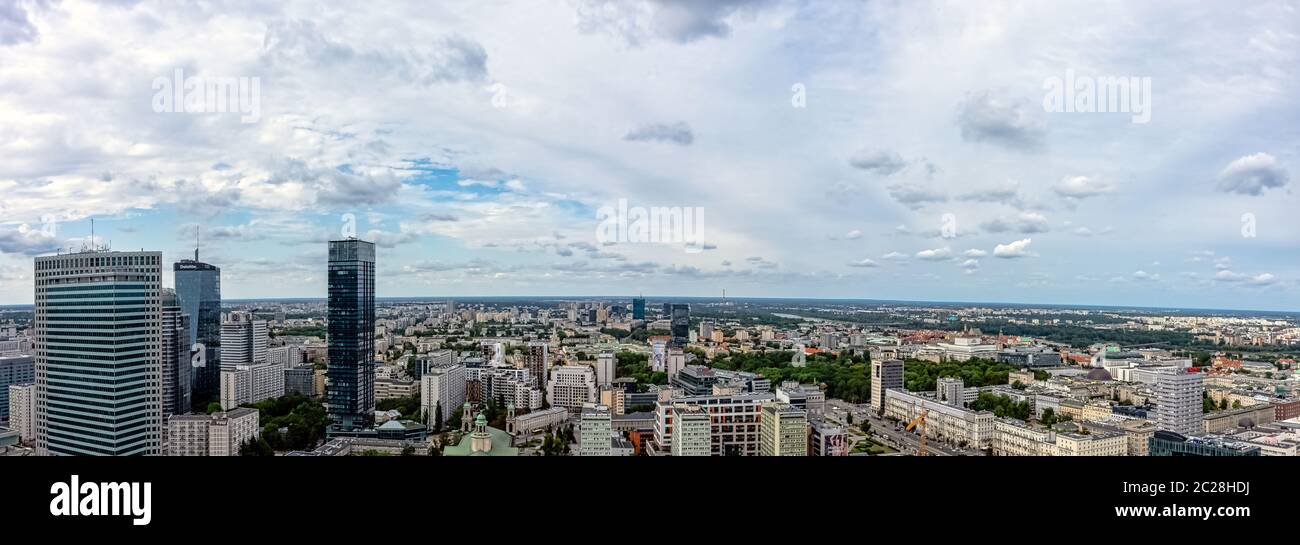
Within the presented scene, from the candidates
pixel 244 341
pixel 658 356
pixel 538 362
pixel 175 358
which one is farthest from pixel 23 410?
pixel 658 356

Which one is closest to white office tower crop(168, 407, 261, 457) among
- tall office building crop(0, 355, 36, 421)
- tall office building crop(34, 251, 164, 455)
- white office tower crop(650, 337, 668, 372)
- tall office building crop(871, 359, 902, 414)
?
tall office building crop(34, 251, 164, 455)

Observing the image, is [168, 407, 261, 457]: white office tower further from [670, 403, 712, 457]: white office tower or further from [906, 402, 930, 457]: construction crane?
[906, 402, 930, 457]: construction crane

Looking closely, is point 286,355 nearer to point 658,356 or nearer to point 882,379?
point 658,356

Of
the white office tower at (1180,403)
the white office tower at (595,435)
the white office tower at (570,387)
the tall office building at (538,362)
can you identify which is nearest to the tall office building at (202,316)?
the tall office building at (538,362)

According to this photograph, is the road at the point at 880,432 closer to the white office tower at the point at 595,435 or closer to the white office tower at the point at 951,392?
the white office tower at the point at 951,392

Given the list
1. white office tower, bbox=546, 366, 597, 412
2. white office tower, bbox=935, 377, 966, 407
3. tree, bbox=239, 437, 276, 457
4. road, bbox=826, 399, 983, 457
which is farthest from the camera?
white office tower, bbox=546, 366, 597, 412
